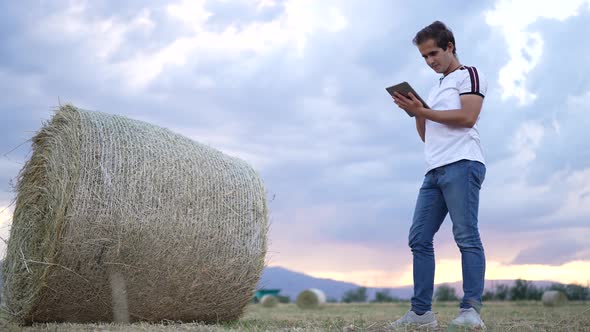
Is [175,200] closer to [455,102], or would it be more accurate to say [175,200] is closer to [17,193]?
[17,193]

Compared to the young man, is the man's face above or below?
above

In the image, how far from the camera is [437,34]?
445cm

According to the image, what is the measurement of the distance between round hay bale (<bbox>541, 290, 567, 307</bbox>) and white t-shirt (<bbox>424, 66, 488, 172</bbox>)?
8.46 meters

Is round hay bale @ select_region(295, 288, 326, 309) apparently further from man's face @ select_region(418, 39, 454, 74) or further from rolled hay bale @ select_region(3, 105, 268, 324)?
man's face @ select_region(418, 39, 454, 74)

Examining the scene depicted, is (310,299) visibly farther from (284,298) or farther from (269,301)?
(284,298)

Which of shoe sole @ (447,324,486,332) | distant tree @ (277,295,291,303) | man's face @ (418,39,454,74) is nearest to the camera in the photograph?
shoe sole @ (447,324,486,332)

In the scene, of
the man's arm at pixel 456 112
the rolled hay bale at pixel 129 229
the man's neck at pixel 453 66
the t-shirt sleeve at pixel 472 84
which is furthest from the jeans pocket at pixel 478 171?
the rolled hay bale at pixel 129 229

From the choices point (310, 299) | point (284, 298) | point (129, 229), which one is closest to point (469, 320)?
point (129, 229)

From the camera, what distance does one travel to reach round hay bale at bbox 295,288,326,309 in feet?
40.1

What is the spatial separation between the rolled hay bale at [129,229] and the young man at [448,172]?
1.67 m

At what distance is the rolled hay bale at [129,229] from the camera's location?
501 centimetres

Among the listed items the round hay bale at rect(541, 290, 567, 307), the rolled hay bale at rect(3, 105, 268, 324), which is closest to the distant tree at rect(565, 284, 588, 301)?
the round hay bale at rect(541, 290, 567, 307)

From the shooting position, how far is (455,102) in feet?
14.7

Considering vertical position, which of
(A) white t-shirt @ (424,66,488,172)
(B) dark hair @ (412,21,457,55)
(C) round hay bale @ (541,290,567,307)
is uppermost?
(B) dark hair @ (412,21,457,55)
